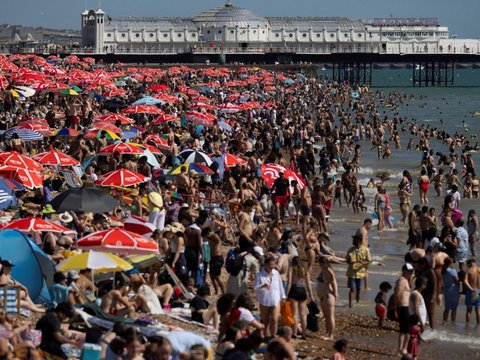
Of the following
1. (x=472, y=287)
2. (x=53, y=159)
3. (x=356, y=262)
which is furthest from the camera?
(x=53, y=159)

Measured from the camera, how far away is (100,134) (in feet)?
79.4

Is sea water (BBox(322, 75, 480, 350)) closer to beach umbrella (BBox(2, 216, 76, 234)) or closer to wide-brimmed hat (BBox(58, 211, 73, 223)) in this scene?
wide-brimmed hat (BBox(58, 211, 73, 223))

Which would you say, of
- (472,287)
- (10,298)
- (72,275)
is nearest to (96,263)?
(72,275)

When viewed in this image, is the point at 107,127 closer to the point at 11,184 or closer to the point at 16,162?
the point at 16,162

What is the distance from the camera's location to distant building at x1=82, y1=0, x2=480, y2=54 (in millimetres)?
122750

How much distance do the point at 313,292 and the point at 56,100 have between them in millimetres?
26204

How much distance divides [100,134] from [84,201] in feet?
29.8

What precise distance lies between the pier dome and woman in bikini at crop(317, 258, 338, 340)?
11204 centimetres

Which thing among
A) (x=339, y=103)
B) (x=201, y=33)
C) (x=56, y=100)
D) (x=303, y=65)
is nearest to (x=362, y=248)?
(x=56, y=100)

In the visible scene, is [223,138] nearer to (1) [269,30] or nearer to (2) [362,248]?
(2) [362,248]

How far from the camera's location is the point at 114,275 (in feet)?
40.8

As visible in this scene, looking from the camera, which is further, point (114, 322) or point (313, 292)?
point (313, 292)

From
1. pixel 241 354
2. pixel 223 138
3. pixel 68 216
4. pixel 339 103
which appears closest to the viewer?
pixel 241 354

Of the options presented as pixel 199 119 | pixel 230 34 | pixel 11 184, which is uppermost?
pixel 230 34
